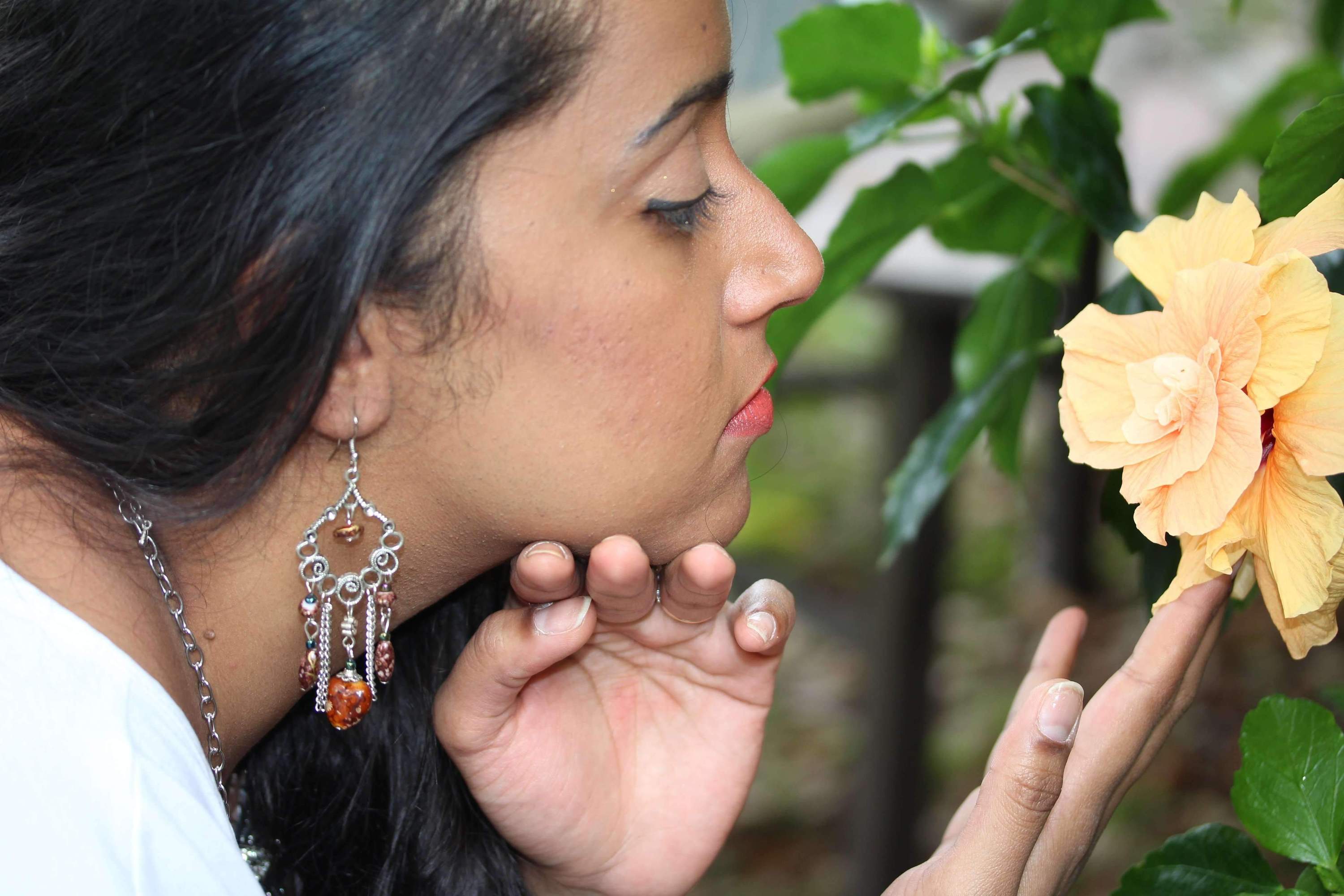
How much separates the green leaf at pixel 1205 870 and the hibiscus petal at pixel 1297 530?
6.5 inches

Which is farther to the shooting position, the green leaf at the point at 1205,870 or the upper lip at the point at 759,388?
the upper lip at the point at 759,388

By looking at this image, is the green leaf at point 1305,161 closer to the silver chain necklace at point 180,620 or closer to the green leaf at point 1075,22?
the green leaf at point 1075,22

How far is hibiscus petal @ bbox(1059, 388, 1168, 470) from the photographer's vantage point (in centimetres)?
72

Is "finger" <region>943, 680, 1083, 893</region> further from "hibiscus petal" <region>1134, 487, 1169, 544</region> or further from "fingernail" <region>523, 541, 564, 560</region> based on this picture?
"fingernail" <region>523, 541, 564, 560</region>

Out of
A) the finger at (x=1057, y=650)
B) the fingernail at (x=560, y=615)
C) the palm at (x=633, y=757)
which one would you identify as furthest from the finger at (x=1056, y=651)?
the fingernail at (x=560, y=615)

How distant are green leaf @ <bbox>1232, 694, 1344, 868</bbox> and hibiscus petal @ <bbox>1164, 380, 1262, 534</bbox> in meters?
0.13

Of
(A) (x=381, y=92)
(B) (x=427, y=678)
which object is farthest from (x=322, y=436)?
(B) (x=427, y=678)

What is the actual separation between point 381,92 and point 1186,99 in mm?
2511

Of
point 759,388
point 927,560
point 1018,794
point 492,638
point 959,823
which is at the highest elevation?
point 759,388

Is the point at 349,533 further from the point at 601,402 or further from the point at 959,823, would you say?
the point at 959,823

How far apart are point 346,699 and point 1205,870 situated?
61cm

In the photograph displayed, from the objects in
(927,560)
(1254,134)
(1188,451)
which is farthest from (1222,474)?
(927,560)

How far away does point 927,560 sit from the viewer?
2.15m

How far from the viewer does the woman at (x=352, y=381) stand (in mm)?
751
